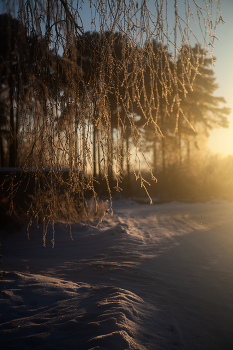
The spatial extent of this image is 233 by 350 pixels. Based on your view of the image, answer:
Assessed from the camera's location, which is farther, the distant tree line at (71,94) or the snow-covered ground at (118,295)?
the snow-covered ground at (118,295)

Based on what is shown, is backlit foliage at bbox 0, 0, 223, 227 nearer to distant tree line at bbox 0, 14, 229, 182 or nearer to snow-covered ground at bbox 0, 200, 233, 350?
distant tree line at bbox 0, 14, 229, 182

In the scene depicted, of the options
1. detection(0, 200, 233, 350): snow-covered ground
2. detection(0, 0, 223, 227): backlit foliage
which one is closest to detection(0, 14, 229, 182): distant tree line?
detection(0, 0, 223, 227): backlit foliage

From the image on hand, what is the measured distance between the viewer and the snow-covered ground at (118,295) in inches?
91.5

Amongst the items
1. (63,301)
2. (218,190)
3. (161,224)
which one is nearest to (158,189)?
(218,190)

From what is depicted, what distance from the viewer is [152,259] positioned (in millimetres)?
5070

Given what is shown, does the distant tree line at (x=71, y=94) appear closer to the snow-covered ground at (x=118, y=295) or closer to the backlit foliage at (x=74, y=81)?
the backlit foliage at (x=74, y=81)

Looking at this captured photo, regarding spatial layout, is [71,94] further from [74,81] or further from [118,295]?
[118,295]

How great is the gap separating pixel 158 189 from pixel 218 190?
16.3 ft

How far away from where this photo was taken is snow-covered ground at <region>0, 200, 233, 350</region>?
7.63 ft

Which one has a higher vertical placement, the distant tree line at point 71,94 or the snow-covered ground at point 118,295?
the distant tree line at point 71,94

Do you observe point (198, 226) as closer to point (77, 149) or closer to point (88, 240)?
point (88, 240)

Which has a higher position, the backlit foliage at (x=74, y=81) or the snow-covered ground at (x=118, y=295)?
the backlit foliage at (x=74, y=81)

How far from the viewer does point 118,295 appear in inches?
124

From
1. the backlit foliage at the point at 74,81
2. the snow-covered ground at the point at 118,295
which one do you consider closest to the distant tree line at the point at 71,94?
the backlit foliage at the point at 74,81
